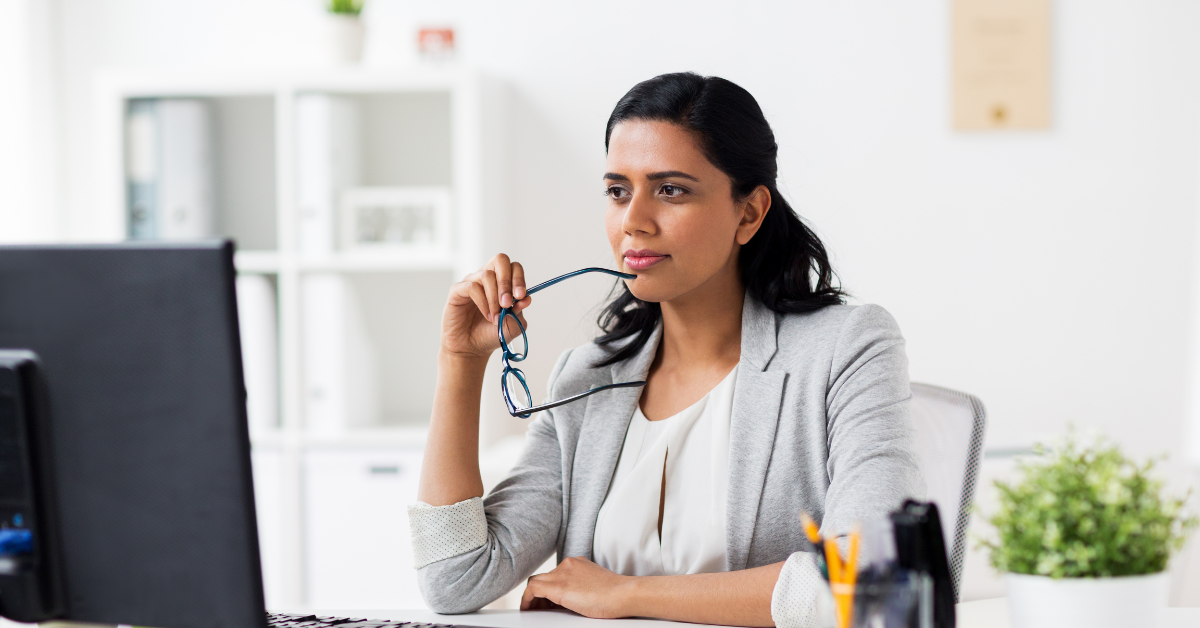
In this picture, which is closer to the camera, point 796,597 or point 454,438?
point 796,597

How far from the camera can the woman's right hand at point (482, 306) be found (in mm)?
1331

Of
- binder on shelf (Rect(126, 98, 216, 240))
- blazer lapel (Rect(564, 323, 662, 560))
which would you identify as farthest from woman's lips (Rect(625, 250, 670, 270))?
binder on shelf (Rect(126, 98, 216, 240))

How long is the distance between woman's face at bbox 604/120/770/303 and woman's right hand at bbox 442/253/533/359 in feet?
0.53

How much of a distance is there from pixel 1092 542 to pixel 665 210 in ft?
2.56

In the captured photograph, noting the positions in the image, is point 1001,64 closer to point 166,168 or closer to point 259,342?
point 259,342

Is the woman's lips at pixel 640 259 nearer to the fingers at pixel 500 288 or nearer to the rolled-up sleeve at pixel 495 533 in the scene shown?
the fingers at pixel 500 288

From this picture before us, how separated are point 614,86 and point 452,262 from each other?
0.67 m

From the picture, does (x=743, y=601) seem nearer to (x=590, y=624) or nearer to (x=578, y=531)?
(x=590, y=624)

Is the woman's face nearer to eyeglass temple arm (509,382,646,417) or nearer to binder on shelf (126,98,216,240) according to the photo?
eyeglass temple arm (509,382,646,417)

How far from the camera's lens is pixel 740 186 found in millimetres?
1442

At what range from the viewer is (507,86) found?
2.69m

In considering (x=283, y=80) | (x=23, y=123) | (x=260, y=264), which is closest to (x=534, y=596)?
(x=260, y=264)

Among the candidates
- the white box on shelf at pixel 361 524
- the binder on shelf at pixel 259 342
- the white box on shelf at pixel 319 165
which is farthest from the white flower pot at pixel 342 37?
the white box on shelf at pixel 361 524

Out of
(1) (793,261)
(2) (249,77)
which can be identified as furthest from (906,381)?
(2) (249,77)
